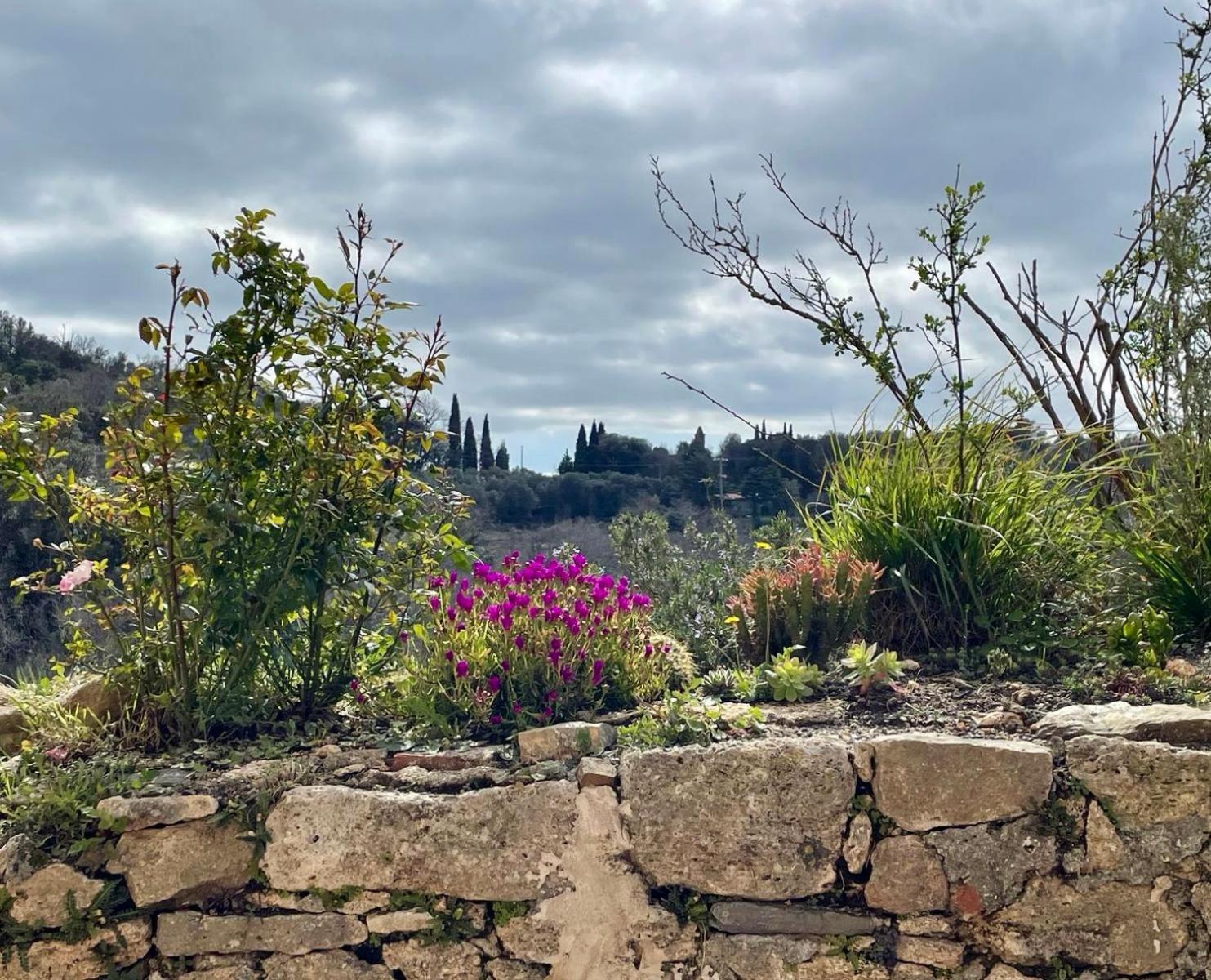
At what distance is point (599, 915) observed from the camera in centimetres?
307

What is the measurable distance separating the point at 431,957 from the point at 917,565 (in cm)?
257

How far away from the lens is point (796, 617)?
4.05 m

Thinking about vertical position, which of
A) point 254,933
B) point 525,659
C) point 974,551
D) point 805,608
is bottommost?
point 254,933

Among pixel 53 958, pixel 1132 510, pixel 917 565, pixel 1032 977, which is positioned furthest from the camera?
pixel 1132 510

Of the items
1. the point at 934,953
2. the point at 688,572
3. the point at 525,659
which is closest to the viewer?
the point at 934,953

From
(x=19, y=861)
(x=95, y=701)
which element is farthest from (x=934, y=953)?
(x=95, y=701)

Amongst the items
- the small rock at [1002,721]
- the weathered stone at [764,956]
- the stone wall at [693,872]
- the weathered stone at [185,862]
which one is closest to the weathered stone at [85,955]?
the stone wall at [693,872]

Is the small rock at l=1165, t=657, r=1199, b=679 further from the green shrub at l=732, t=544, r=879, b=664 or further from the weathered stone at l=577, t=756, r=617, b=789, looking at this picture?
the weathered stone at l=577, t=756, r=617, b=789

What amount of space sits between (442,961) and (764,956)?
3.21 feet

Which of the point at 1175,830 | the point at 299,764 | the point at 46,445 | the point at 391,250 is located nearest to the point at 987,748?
→ the point at 1175,830

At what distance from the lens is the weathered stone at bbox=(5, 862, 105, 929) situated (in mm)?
3191

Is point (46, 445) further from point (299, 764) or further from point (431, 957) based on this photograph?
point (431, 957)

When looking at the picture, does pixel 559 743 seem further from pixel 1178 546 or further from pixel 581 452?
pixel 581 452

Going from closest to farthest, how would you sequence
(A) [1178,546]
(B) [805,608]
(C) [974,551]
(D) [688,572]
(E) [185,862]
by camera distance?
(E) [185,862]
(B) [805,608]
(A) [1178,546]
(C) [974,551]
(D) [688,572]
